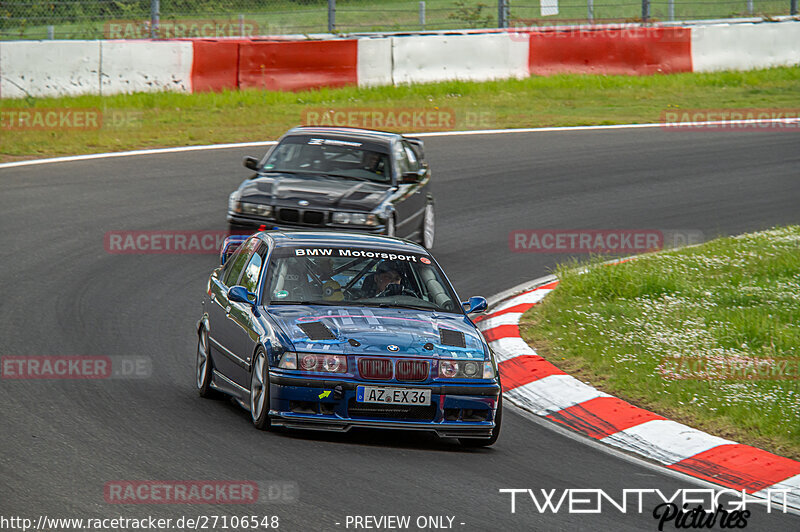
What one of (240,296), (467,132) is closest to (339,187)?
(240,296)

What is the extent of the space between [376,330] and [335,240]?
4.31 feet

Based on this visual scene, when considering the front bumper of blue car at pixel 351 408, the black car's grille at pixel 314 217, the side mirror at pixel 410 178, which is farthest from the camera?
the side mirror at pixel 410 178

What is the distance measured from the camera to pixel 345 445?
7305 mm

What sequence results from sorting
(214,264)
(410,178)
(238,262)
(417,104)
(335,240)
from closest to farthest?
(335,240)
(238,262)
(214,264)
(410,178)
(417,104)

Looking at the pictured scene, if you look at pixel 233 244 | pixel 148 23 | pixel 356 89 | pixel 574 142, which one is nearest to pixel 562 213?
pixel 574 142

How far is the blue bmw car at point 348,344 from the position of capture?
7238 millimetres

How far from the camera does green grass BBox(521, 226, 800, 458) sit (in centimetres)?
816

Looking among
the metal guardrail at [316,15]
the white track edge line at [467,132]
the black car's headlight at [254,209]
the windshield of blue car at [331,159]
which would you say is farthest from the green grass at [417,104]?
the black car's headlight at [254,209]

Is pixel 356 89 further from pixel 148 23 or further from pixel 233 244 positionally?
pixel 233 244

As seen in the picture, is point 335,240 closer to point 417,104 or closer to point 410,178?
point 410,178

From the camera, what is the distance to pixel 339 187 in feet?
43.2

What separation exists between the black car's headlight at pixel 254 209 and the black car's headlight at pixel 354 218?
2.30 feet

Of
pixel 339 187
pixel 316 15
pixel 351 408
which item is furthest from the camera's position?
pixel 316 15

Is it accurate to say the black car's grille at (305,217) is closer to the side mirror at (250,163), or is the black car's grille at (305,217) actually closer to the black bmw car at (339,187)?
the black bmw car at (339,187)
